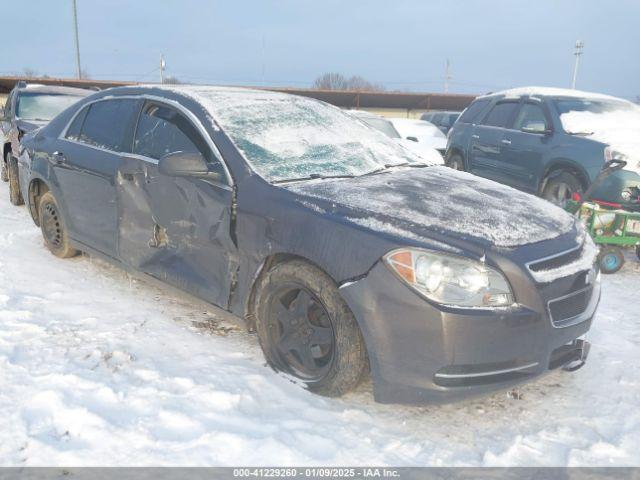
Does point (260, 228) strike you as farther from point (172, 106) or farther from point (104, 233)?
point (104, 233)

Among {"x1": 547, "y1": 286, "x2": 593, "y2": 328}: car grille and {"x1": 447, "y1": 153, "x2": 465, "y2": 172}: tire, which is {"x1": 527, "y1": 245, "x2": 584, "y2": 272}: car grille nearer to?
{"x1": 547, "y1": 286, "x2": 593, "y2": 328}: car grille

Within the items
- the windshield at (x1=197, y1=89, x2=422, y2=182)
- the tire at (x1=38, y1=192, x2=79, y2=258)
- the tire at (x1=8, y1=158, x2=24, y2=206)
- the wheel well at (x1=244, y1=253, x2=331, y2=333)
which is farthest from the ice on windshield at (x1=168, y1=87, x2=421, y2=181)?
the tire at (x1=8, y1=158, x2=24, y2=206)

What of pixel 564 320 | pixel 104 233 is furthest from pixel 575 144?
pixel 104 233

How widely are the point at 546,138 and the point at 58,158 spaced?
5834mm

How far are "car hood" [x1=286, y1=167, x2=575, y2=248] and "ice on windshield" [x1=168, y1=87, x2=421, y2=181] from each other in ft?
0.71

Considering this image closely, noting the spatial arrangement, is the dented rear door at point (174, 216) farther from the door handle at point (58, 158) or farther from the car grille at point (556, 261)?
the car grille at point (556, 261)

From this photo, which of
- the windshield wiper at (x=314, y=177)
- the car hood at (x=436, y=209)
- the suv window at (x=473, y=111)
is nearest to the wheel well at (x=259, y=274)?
the car hood at (x=436, y=209)

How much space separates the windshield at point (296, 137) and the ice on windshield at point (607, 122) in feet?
11.4

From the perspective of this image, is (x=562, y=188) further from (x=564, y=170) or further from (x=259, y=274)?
(x=259, y=274)

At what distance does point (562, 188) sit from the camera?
6.90m

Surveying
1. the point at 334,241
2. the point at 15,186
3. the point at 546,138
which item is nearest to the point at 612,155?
the point at 546,138

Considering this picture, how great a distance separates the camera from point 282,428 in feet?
8.76

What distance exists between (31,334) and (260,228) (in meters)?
1.77

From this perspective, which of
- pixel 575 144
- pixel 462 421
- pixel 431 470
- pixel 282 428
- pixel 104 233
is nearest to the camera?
pixel 431 470
